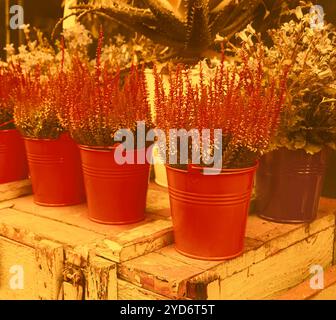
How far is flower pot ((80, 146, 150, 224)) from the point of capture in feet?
5.18

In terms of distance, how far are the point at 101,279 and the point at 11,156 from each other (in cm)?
91

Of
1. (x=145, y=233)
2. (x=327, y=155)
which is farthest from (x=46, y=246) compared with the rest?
(x=327, y=155)

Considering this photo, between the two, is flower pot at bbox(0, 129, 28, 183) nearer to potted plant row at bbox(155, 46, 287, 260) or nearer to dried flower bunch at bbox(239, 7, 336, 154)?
potted plant row at bbox(155, 46, 287, 260)

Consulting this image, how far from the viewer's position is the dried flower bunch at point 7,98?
1959 mm

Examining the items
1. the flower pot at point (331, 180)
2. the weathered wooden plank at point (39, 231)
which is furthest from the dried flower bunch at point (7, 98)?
the flower pot at point (331, 180)

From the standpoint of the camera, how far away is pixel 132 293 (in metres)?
1.31

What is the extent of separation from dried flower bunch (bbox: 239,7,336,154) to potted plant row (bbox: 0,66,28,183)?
1038 millimetres

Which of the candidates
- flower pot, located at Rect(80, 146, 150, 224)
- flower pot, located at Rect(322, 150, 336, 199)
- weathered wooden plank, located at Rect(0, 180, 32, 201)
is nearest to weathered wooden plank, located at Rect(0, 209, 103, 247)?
flower pot, located at Rect(80, 146, 150, 224)

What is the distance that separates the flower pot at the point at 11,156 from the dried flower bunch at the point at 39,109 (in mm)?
226

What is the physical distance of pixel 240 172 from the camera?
1.31 metres

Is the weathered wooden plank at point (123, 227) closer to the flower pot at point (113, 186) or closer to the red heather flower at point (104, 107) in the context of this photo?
the flower pot at point (113, 186)
